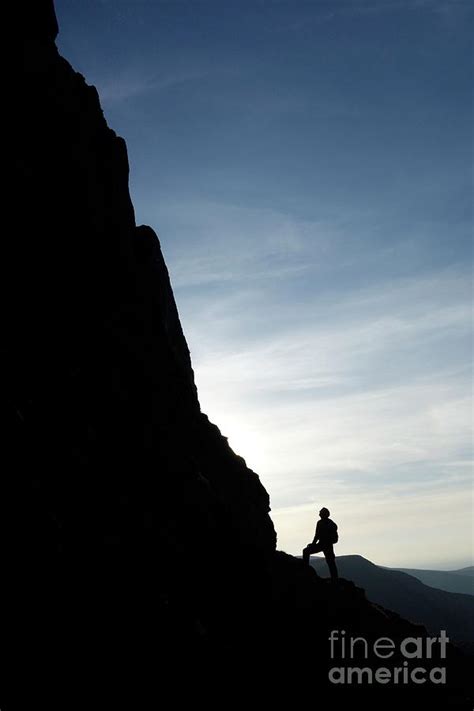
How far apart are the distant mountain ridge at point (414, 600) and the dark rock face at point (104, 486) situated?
13414 cm

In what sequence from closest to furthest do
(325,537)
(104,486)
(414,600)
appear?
(104,486) → (325,537) → (414,600)

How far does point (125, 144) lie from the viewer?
33.0 meters

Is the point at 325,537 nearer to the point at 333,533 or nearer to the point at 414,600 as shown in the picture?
the point at 333,533

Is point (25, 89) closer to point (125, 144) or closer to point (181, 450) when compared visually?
point (125, 144)

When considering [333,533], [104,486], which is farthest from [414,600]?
[104,486]

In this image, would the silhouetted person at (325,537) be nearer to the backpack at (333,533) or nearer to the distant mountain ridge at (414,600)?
the backpack at (333,533)

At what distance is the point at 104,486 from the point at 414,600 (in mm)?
163651

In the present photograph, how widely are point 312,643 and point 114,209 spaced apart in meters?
25.6

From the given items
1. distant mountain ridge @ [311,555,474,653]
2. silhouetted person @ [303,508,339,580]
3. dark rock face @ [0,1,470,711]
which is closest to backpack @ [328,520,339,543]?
silhouetted person @ [303,508,339,580]

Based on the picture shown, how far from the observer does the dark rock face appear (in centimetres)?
1103

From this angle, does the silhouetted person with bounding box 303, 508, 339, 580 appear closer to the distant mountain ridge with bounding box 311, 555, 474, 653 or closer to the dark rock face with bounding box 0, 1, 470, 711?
the dark rock face with bounding box 0, 1, 470, 711

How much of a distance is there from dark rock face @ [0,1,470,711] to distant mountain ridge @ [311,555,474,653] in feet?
440

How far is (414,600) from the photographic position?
147375 millimetres

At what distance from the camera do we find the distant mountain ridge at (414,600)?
138 meters
